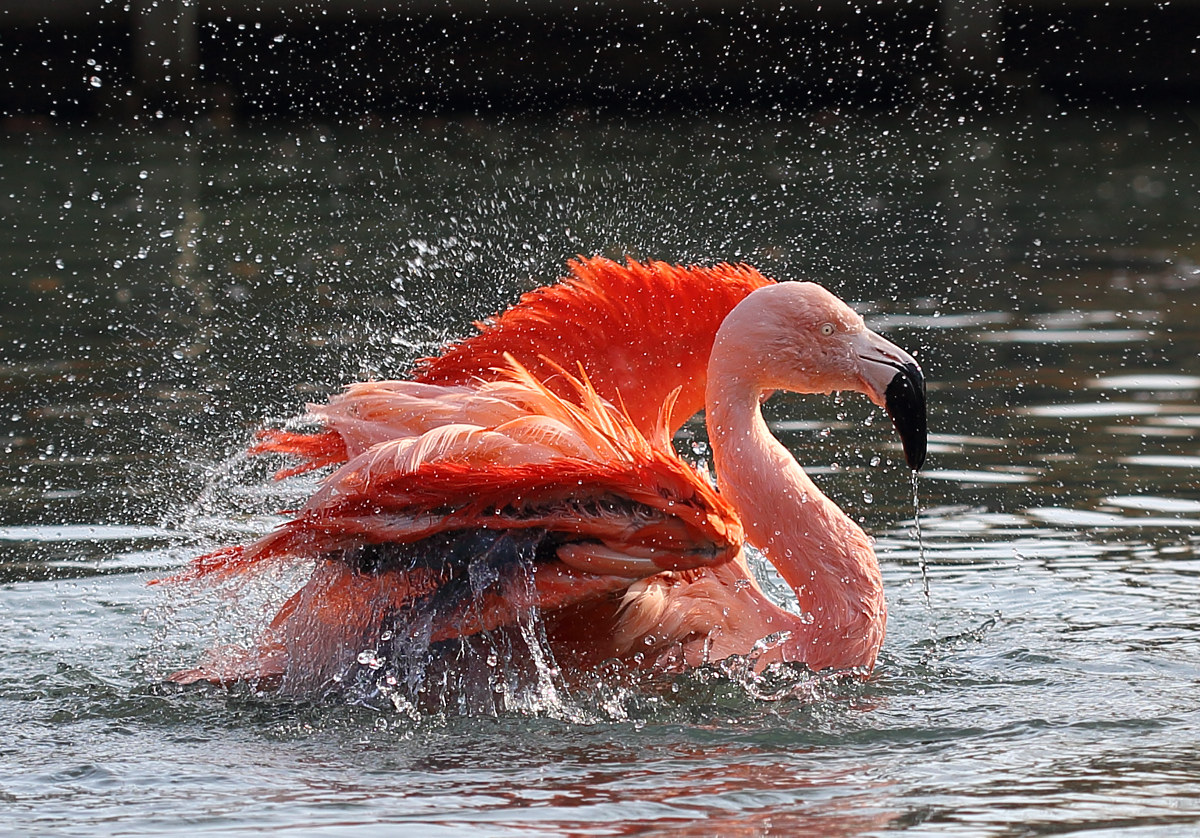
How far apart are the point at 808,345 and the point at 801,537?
0.51 metres

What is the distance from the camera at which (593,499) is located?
396 cm

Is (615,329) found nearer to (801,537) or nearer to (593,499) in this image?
(801,537)

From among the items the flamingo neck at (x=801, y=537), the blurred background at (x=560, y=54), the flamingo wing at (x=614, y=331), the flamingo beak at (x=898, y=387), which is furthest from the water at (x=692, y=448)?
the blurred background at (x=560, y=54)

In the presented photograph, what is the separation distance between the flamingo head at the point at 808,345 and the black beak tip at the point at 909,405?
0.08 ft

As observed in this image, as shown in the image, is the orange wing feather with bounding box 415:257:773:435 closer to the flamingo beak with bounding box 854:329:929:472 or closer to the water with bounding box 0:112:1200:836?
the flamingo beak with bounding box 854:329:929:472

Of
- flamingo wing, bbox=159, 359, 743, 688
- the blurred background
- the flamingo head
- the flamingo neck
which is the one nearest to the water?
the flamingo neck

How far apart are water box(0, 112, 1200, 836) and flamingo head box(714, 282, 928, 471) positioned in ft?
2.61

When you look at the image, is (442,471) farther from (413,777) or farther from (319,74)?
(319,74)

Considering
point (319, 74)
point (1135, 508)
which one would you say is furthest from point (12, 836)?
point (319, 74)

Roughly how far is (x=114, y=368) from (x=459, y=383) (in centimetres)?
344

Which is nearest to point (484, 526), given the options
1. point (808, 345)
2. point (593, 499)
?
point (593, 499)

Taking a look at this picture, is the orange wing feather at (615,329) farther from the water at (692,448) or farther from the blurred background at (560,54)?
the blurred background at (560,54)

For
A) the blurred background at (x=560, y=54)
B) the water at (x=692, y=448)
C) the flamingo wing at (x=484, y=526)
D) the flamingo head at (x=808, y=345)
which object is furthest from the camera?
the blurred background at (x=560, y=54)

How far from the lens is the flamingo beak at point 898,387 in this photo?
4379 mm
